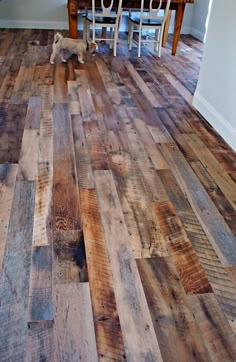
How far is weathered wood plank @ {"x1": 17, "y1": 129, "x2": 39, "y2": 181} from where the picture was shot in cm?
219

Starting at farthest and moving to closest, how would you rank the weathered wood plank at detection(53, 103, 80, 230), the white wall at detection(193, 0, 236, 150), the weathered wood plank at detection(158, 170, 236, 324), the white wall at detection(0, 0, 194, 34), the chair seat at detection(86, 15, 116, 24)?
1. the white wall at detection(0, 0, 194, 34)
2. the chair seat at detection(86, 15, 116, 24)
3. the white wall at detection(193, 0, 236, 150)
4. the weathered wood plank at detection(53, 103, 80, 230)
5. the weathered wood plank at detection(158, 170, 236, 324)

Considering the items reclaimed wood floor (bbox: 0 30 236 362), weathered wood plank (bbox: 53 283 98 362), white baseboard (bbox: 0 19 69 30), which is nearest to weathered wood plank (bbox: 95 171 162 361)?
reclaimed wood floor (bbox: 0 30 236 362)

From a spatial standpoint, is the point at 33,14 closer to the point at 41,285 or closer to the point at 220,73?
the point at 220,73

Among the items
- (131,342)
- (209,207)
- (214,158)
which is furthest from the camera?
(214,158)

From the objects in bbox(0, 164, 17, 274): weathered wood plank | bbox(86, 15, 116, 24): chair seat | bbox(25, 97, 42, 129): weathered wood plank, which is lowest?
bbox(25, 97, 42, 129): weathered wood plank

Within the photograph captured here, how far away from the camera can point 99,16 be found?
16.0 ft

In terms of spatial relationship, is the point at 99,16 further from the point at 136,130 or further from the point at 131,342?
the point at 131,342

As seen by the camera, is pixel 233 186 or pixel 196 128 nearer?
pixel 233 186

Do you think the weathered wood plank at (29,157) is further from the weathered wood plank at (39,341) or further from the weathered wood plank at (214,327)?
the weathered wood plank at (214,327)

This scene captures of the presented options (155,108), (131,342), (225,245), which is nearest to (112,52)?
(155,108)

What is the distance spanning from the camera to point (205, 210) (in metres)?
2.01

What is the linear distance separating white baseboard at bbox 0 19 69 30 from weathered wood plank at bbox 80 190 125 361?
557 cm

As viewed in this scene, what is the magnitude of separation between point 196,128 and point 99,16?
2.81m

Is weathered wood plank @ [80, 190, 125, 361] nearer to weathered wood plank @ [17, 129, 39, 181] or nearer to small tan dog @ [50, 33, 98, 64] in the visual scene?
weathered wood plank @ [17, 129, 39, 181]
